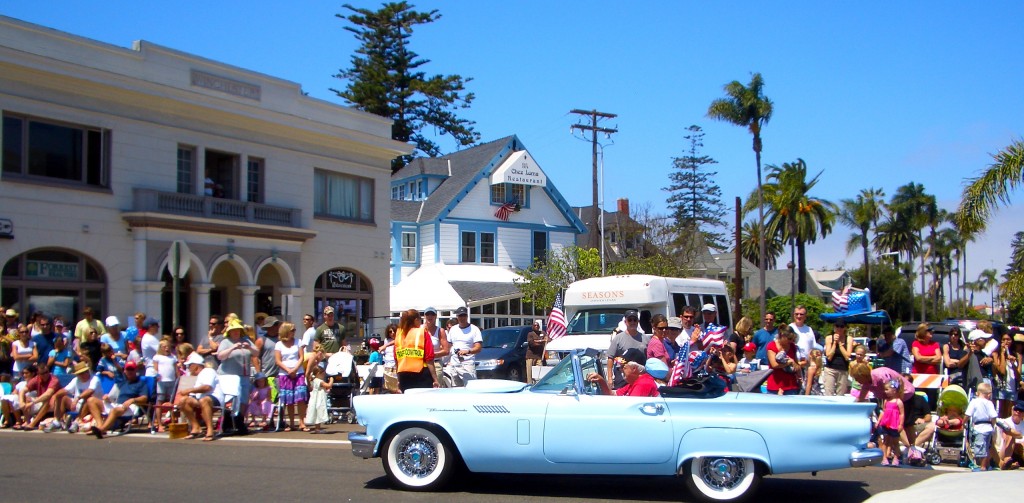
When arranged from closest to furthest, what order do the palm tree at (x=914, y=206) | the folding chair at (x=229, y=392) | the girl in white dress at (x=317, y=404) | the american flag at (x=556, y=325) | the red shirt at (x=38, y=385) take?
the folding chair at (x=229, y=392) < the girl in white dress at (x=317, y=404) < the red shirt at (x=38, y=385) < the american flag at (x=556, y=325) < the palm tree at (x=914, y=206)

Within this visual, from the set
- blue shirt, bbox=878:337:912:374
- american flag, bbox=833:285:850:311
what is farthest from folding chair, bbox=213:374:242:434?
american flag, bbox=833:285:850:311

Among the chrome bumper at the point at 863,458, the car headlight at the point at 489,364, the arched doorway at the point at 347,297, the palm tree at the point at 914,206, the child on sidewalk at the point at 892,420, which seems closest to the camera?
the chrome bumper at the point at 863,458

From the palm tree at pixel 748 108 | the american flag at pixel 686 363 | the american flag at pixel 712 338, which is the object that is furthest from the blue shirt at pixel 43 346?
the palm tree at pixel 748 108

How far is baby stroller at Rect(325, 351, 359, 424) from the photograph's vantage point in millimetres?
14688

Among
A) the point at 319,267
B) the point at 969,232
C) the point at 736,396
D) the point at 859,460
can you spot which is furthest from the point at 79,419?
the point at 969,232

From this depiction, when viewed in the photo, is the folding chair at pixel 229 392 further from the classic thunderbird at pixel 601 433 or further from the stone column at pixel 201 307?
the stone column at pixel 201 307

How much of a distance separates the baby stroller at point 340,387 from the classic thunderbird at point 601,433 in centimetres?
602

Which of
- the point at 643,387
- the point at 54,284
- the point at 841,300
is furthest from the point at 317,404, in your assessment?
the point at 841,300

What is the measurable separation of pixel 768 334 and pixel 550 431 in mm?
6415

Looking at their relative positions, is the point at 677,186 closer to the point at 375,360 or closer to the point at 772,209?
the point at 772,209

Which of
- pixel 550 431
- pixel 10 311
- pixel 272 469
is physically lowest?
pixel 272 469

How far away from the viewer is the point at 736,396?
8344mm

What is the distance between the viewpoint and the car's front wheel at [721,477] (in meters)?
7.86

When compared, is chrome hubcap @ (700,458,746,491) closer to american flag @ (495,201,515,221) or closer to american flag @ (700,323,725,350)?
american flag @ (700,323,725,350)
